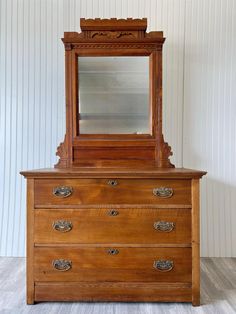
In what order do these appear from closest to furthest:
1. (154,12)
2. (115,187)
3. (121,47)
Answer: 1. (115,187)
2. (121,47)
3. (154,12)

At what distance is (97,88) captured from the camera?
6.77 ft

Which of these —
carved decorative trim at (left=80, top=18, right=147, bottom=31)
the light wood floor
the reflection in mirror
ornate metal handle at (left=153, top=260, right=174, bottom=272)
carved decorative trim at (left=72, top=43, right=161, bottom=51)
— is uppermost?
carved decorative trim at (left=80, top=18, right=147, bottom=31)

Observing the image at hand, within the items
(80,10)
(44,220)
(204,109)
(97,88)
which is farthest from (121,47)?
(44,220)

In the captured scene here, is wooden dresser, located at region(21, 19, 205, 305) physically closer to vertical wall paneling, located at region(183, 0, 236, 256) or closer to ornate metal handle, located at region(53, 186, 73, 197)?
ornate metal handle, located at region(53, 186, 73, 197)

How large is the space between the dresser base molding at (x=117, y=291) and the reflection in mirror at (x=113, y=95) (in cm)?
99

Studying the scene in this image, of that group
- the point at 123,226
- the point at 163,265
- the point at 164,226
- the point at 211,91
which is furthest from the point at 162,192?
the point at 211,91

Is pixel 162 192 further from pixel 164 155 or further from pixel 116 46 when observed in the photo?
pixel 116 46

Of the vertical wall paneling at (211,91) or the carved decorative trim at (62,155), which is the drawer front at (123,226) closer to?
the carved decorative trim at (62,155)

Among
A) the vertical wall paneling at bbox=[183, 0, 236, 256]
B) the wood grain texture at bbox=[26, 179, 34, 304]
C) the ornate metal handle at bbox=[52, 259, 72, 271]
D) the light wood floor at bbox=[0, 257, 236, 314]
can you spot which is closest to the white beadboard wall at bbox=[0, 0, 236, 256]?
the vertical wall paneling at bbox=[183, 0, 236, 256]

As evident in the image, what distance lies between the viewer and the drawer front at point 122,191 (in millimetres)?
1693

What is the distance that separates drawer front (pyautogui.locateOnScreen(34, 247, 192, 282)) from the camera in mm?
1695

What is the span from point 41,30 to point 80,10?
1.18 feet

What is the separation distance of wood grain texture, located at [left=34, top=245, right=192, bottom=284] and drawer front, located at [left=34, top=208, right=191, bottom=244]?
2.3 inches

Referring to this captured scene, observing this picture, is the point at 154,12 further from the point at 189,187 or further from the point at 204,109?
the point at 189,187
